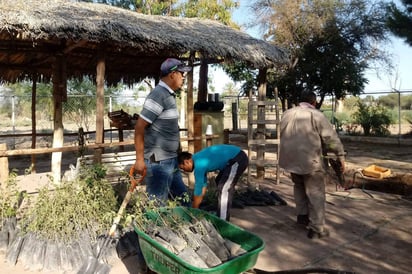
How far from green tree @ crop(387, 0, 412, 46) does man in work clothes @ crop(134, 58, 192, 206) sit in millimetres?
9540

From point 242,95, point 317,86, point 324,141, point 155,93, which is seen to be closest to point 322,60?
point 317,86

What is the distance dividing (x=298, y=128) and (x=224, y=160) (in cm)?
107

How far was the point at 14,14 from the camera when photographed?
5316 mm

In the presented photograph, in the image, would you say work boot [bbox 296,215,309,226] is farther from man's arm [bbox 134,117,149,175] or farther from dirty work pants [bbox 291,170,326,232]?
man's arm [bbox 134,117,149,175]

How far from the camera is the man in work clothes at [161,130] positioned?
3.34 metres

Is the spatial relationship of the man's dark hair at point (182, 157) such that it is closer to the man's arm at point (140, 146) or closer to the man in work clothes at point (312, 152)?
the man's arm at point (140, 146)

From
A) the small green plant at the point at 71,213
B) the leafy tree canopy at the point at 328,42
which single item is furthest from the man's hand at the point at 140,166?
the leafy tree canopy at the point at 328,42

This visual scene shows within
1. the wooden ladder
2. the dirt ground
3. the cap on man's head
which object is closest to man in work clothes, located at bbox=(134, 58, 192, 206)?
the cap on man's head

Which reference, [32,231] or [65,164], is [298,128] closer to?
[32,231]

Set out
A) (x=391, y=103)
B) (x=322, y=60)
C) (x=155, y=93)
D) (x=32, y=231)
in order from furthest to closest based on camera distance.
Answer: (x=391, y=103) → (x=322, y=60) → (x=32, y=231) → (x=155, y=93)

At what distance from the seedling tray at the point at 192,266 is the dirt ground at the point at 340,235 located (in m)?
0.73

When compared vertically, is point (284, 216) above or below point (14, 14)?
below

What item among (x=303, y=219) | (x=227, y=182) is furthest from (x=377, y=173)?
(x=227, y=182)

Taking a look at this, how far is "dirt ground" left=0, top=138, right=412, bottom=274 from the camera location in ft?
12.0
